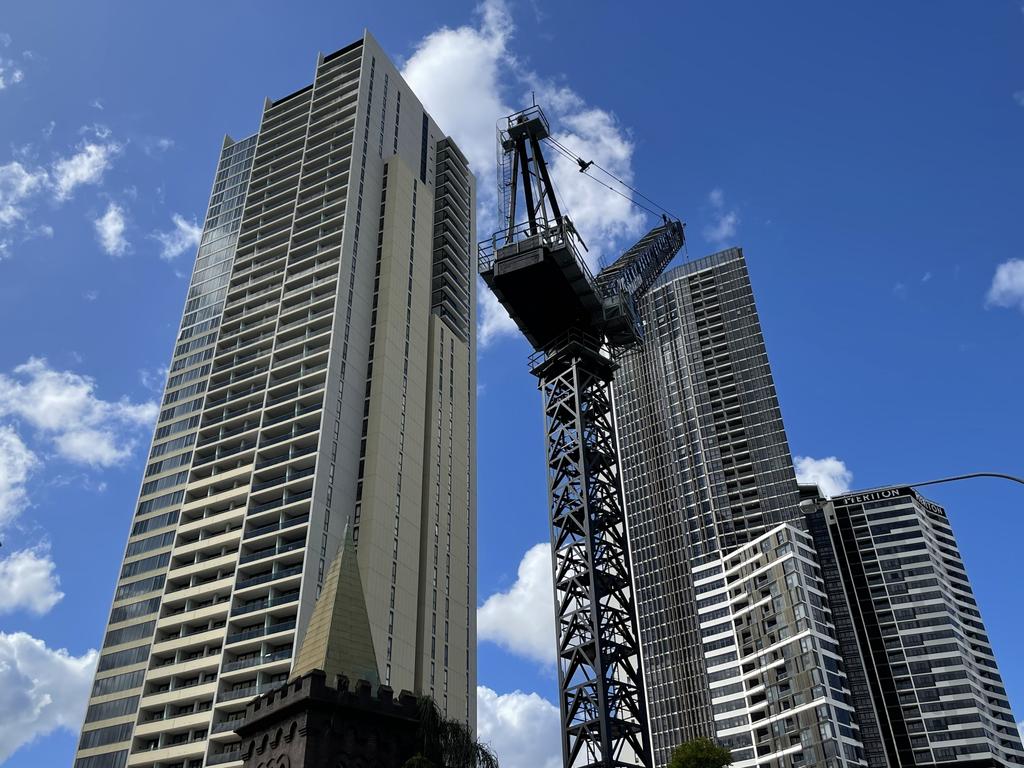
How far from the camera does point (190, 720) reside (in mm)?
84125

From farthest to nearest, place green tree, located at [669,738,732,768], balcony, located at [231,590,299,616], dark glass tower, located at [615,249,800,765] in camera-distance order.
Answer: dark glass tower, located at [615,249,800,765]
balcony, located at [231,590,299,616]
green tree, located at [669,738,732,768]

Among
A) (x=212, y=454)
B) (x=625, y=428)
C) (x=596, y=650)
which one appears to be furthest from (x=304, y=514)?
(x=625, y=428)

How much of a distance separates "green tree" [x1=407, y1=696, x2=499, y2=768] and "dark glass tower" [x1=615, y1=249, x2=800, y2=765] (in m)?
97.0

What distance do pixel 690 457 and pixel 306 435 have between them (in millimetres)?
76908

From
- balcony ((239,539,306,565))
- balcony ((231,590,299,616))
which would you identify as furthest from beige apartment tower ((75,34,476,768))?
balcony ((239,539,306,565))

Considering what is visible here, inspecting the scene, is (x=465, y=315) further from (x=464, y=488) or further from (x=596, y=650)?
(x=596, y=650)

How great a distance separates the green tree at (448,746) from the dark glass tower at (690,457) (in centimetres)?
9703

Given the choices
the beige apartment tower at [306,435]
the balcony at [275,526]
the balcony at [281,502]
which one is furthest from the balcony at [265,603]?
the balcony at [281,502]

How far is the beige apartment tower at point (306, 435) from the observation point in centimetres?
8762

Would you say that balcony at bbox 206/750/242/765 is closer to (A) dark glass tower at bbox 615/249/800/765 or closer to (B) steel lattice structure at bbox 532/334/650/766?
(B) steel lattice structure at bbox 532/334/650/766

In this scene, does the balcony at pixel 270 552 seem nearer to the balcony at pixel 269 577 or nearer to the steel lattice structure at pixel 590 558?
the balcony at pixel 269 577

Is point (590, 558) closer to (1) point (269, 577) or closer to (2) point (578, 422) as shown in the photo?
(2) point (578, 422)

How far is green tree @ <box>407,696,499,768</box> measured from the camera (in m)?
42.0

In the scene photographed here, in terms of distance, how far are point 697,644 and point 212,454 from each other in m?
77.5
